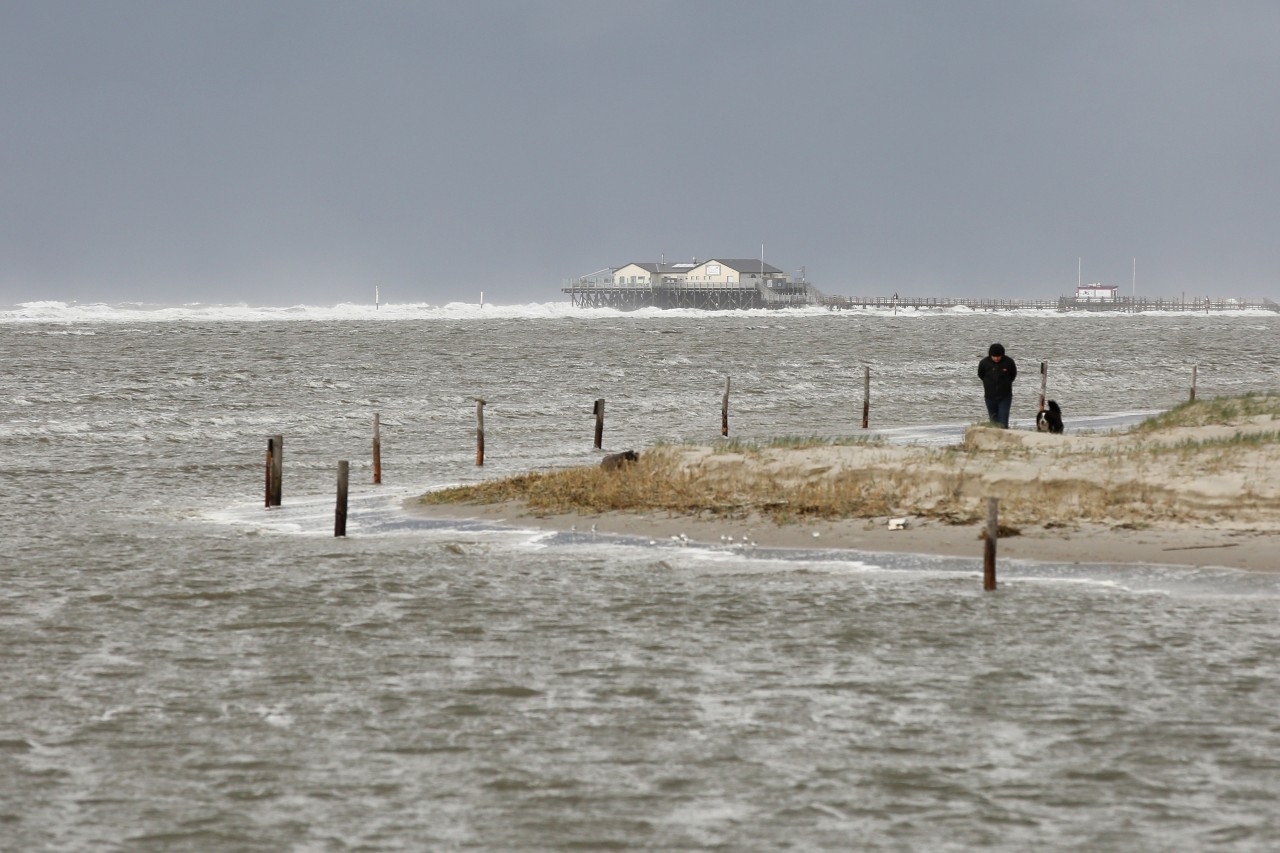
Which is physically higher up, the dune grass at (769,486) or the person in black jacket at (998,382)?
the person in black jacket at (998,382)

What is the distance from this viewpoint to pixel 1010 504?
2117 centimetres

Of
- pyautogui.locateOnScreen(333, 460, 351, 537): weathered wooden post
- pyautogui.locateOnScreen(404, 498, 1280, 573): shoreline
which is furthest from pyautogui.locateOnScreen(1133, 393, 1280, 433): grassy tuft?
pyautogui.locateOnScreen(333, 460, 351, 537): weathered wooden post

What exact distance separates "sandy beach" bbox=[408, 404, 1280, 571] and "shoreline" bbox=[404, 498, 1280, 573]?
3cm

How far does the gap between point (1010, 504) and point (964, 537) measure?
4.12 feet

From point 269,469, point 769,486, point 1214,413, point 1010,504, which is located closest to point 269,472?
point 269,469

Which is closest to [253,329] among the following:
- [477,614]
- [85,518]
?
[85,518]

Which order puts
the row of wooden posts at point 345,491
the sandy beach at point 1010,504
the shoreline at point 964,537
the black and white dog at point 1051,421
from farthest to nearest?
the black and white dog at point 1051,421 < the sandy beach at point 1010,504 < the shoreline at point 964,537 < the row of wooden posts at point 345,491

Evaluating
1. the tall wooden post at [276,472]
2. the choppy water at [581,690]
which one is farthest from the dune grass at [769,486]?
the tall wooden post at [276,472]

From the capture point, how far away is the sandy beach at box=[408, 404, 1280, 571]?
64.4ft

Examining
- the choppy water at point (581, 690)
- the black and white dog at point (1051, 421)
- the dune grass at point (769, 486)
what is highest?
the black and white dog at point (1051, 421)

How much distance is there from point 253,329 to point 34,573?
352ft

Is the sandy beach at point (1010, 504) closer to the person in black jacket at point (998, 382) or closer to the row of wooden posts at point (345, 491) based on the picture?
the row of wooden posts at point (345, 491)

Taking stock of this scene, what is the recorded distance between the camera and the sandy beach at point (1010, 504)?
1964 centimetres

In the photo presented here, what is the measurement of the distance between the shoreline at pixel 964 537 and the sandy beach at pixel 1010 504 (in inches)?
1.0
